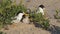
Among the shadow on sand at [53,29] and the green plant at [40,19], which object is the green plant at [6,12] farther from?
the shadow on sand at [53,29]

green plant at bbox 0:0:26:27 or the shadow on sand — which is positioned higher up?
green plant at bbox 0:0:26:27

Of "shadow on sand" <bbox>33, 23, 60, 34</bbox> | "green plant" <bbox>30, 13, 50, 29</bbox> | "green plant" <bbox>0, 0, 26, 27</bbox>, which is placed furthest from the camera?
"green plant" <bbox>0, 0, 26, 27</bbox>

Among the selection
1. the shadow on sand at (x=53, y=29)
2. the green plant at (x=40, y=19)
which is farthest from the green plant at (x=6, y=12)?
the shadow on sand at (x=53, y=29)

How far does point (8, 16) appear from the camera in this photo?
7191 mm

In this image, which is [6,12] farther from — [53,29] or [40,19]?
[53,29]

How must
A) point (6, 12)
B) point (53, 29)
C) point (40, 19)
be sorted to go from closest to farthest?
1. point (53, 29)
2. point (6, 12)
3. point (40, 19)

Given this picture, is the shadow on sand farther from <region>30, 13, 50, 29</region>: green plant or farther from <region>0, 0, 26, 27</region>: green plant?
<region>0, 0, 26, 27</region>: green plant

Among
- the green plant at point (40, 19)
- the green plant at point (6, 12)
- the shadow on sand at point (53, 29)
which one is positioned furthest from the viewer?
the green plant at point (6, 12)

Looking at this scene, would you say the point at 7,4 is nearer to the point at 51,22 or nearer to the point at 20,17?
the point at 20,17

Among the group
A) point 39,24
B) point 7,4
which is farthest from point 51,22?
point 7,4

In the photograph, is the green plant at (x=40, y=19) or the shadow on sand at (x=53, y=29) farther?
the green plant at (x=40, y=19)

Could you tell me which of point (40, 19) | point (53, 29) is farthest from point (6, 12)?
point (53, 29)

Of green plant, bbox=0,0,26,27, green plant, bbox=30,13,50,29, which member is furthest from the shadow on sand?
green plant, bbox=0,0,26,27

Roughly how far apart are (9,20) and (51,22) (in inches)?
50.3
